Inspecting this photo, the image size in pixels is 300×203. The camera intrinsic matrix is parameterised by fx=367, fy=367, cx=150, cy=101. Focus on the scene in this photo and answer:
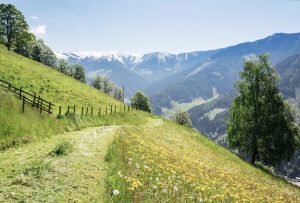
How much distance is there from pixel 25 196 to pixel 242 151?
55778mm

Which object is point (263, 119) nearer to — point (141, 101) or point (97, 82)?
point (141, 101)

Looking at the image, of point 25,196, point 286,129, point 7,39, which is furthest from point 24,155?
point 7,39

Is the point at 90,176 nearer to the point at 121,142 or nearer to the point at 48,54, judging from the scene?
the point at 121,142

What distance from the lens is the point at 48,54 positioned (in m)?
169

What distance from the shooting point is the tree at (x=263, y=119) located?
57406 millimetres

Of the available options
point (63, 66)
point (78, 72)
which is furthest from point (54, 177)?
point (78, 72)

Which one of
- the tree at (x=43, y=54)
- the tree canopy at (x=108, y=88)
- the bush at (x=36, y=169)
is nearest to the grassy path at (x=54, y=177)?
the bush at (x=36, y=169)

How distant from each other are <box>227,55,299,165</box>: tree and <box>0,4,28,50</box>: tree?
80.4m

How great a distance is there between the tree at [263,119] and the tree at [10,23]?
80.4 metres

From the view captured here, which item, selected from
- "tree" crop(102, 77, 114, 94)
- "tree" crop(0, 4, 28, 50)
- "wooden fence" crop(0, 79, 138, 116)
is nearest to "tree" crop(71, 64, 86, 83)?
"tree" crop(102, 77, 114, 94)

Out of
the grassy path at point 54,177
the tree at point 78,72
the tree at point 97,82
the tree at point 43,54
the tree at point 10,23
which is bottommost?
the grassy path at point 54,177

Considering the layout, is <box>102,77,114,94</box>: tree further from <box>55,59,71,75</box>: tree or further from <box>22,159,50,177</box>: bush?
<box>22,159,50,177</box>: bush

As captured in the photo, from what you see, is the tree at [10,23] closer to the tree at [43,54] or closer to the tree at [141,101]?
the tree at [43,54]

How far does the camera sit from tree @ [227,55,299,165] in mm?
57406
